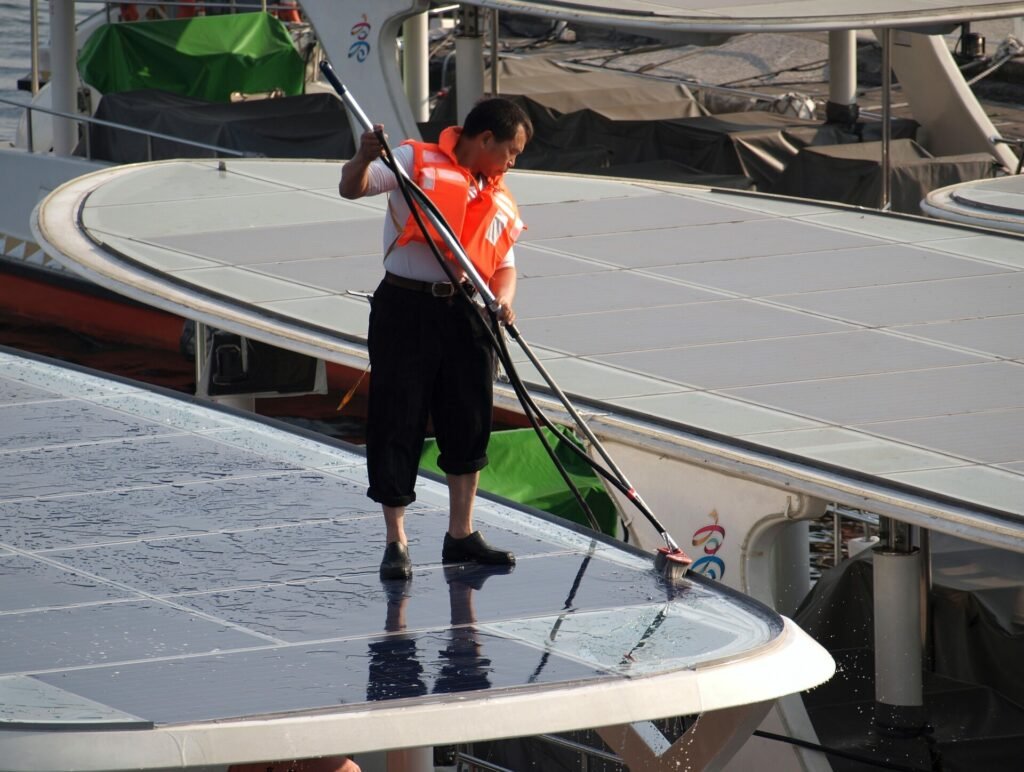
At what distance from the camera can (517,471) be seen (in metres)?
9.08

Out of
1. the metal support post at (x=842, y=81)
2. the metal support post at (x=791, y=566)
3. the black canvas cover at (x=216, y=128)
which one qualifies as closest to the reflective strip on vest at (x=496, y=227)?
the metal support post at (x=791, y=566)

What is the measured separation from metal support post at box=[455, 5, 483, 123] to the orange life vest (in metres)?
10.7

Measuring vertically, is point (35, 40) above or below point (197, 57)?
above

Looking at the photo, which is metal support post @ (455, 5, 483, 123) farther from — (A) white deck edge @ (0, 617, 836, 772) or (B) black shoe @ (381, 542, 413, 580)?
(A) white deck edge @ (0, 617, 836, 772)

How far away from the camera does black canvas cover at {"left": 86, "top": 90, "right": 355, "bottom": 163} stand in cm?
1756

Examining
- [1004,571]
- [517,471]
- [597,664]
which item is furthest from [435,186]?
[1004,571]

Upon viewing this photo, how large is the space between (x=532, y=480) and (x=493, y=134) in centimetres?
358

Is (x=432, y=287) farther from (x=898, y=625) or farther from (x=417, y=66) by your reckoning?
(x=417, y=66)

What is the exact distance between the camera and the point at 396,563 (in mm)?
5746

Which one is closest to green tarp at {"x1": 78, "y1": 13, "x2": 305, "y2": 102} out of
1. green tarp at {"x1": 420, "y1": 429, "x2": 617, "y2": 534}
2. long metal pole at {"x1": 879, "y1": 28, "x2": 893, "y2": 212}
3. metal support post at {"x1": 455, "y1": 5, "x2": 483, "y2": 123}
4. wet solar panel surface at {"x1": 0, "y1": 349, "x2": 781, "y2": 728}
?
metal support post at {"x1": 455, "y1": 5, "x2": 483, "y2": 123}

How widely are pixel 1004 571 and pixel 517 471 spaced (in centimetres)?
264

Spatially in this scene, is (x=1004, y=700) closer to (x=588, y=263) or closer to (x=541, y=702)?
(x=588, y=263)

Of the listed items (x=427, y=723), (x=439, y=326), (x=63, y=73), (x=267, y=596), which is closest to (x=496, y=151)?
(x=439, y=326)

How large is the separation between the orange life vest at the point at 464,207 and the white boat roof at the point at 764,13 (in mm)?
8453
